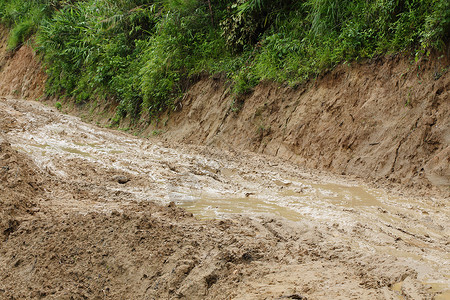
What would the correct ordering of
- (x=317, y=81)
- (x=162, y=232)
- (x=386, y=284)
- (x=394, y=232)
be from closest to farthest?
(x=386, y=284), (x=162, y=232), (x=394, y=232), (x=317, y=81)

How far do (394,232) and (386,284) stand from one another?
1613 mm

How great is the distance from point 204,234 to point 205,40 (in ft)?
25.6

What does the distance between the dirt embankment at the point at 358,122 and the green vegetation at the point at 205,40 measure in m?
0.33

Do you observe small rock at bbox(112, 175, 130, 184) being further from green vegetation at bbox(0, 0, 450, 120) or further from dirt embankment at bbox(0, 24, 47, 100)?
dirt embankment at bbox(0, 24, 47, 100)

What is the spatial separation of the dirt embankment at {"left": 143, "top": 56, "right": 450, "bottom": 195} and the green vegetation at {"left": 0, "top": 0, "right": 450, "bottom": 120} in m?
0.33

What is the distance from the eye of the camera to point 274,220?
3877 mm

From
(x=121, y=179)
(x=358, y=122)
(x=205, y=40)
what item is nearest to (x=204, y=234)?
(x=121, y=179)

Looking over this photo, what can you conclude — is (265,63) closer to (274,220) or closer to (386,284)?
(274,220)

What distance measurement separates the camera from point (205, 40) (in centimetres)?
1037

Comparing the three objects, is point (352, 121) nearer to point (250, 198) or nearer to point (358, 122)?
point (358, 122)

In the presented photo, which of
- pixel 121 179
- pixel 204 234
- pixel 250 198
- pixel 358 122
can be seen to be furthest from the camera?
pixel 358 122

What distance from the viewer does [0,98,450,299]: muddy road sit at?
8.36 feet

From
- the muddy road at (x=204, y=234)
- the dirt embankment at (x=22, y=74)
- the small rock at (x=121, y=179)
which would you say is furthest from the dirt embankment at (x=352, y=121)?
the dirt embankment at (x=22, y=74)

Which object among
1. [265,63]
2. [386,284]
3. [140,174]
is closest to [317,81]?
[265,63]
